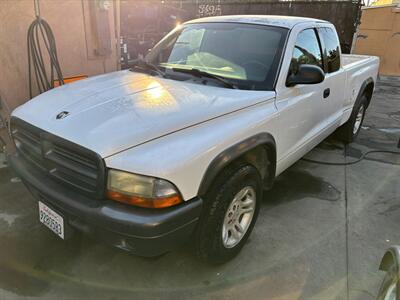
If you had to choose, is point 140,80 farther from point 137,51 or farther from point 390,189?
point 137,51

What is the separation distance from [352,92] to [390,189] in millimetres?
1416

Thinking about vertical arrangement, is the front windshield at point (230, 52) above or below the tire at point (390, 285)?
above

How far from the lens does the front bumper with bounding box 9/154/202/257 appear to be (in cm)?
202

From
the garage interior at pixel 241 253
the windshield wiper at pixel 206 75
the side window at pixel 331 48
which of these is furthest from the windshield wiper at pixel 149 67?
the side window at pixel 331 48

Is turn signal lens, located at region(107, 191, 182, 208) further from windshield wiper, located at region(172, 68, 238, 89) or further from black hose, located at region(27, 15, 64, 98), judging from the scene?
black hose, located at region(27, 15, 64, 98)

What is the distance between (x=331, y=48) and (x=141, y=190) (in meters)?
3.24

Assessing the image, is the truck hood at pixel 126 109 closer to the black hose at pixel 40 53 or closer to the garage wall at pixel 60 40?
the black hose at pixel 40 53

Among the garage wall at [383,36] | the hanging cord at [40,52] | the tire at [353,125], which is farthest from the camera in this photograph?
the garage wall at [383,36]

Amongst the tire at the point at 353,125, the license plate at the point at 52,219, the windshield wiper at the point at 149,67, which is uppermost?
the windshield wiper at the point at 149,67

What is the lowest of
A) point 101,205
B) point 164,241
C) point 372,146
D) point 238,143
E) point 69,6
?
point 372,146

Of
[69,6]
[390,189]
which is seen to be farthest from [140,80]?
[390,189]

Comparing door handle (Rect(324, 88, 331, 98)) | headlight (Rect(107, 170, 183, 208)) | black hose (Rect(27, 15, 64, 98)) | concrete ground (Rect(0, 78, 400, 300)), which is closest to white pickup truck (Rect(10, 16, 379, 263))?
headlight (Rect(107, 170, 183, 208))

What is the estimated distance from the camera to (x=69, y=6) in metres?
5.11

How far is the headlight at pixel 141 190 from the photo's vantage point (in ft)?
6.64
